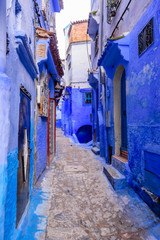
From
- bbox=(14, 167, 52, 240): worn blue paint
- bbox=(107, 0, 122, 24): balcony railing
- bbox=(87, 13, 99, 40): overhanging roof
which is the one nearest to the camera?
bbox=(14, 167, 52, 240): worn blue paint

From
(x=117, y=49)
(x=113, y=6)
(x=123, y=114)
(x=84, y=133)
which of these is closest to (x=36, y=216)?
(x=123, y=114)

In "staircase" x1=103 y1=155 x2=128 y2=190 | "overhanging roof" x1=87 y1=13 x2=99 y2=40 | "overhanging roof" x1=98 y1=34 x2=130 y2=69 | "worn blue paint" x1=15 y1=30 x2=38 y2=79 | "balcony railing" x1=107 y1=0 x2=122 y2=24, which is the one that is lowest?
"staircase" x1=103 y1=155 x2=128 y2=190

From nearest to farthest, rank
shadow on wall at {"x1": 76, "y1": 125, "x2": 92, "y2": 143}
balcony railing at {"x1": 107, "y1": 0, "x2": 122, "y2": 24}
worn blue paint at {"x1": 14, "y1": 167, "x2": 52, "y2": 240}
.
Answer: worn blue paint at {"x1": 14, "y1": 167, "x2": 52, "y2": 240} < balcony railing at {"x1": 107, "y1": 0, "x2": 122, "y2": 24} < shadow on wall at {"x1": 76, "y1": 125, "x2": 92, "y2": 143}

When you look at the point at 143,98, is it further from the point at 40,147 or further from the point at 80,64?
the point at 80,64

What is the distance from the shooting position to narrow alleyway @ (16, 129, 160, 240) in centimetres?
292

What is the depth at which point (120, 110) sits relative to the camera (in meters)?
6.36

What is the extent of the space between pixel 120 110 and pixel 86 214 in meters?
3.78

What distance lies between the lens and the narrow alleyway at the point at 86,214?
2920mm

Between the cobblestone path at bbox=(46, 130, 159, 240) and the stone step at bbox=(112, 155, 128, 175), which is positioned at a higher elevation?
the stone step at bbox=(112, 155, 128, 175)

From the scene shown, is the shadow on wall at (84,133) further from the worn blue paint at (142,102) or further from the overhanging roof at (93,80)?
the worn blue paint at (142,102)

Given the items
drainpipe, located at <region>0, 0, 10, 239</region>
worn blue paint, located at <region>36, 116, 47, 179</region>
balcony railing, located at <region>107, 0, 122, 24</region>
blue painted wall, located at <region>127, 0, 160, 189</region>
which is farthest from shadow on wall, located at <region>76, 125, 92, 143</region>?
drainpipe, located at <region>0, 0, 10, 239</region>

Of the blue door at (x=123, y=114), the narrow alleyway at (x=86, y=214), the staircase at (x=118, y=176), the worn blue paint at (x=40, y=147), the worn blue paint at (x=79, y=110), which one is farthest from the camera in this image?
the worn blue paint at (x=79, y=110)

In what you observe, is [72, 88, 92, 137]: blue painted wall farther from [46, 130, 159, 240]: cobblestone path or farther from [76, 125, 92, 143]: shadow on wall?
[46, 130, 159, 240]: cobblestone path

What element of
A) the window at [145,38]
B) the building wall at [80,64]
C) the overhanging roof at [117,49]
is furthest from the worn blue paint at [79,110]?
the window at [145,38]
